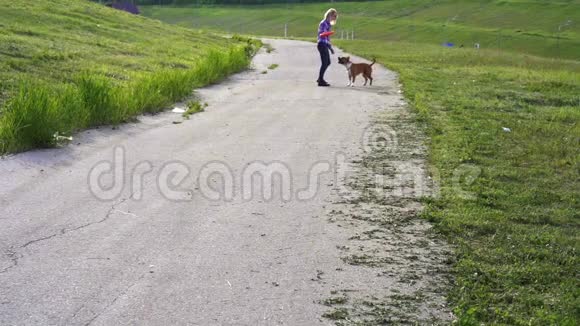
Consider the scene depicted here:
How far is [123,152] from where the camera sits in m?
9.34

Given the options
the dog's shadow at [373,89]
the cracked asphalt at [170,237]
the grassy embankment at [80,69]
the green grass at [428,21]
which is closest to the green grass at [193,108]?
the grassy embankment at [80,69]

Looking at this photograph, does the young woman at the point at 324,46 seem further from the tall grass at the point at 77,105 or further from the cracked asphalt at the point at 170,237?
the cracked asphalt at the point at 170,237

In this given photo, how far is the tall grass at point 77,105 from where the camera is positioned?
905cm

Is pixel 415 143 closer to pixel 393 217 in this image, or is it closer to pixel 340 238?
pixel 393 217

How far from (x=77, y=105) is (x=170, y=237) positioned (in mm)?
5186

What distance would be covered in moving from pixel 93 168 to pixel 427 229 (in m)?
4.00

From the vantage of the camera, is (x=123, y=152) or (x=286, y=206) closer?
(x=286, y=206)

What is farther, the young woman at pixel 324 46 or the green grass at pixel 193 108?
the young woman at pixel 324 46

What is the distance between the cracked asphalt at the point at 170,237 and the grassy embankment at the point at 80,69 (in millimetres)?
448

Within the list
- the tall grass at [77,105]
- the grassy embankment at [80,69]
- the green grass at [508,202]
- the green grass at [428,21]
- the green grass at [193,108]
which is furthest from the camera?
the green grass at [428,21]

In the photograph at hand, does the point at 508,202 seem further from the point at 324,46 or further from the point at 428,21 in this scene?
the point at 428,21

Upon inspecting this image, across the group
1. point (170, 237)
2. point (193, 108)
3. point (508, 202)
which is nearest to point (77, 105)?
point (193, 108)

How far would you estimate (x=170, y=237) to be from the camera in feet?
20.0

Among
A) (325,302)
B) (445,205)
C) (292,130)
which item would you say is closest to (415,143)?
(292,130)
